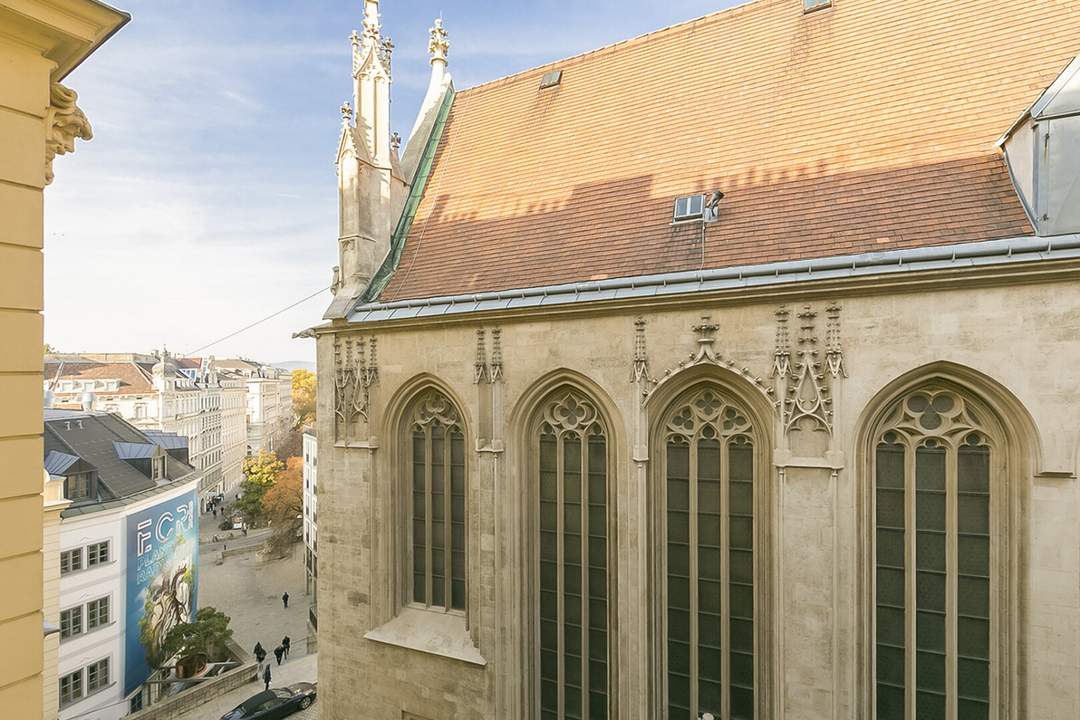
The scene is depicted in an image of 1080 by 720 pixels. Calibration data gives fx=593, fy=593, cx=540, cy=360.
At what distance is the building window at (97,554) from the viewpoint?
22.6m

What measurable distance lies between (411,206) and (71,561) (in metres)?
19.4

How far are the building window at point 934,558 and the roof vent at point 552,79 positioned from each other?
11.0 metres

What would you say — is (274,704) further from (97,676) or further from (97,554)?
(97,554)

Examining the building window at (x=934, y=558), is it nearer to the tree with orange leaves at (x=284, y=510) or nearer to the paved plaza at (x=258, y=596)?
the paved plaza at (x=258, y=596)

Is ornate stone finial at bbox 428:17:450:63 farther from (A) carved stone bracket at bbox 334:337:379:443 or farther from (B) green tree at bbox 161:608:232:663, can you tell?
(B) green tree at bbox 161:608:232:663

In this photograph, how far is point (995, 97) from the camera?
971cm

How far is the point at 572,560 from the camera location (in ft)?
36.3

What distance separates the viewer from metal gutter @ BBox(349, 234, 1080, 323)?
8000mm

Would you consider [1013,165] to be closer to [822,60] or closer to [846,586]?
[822,60]

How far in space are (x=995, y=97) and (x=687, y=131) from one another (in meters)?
5.09

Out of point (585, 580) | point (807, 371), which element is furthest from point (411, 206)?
point (807, 371)

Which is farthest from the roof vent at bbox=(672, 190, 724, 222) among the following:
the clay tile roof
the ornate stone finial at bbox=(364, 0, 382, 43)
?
the ornate stone finial at bbox=(364, 0, 382, 43)

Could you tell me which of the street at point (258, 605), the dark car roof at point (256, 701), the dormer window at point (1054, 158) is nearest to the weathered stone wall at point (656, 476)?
the dormer window at point (1054, 158)

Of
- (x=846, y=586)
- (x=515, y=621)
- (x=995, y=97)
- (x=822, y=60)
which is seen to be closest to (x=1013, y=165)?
(x=995, y=97)
